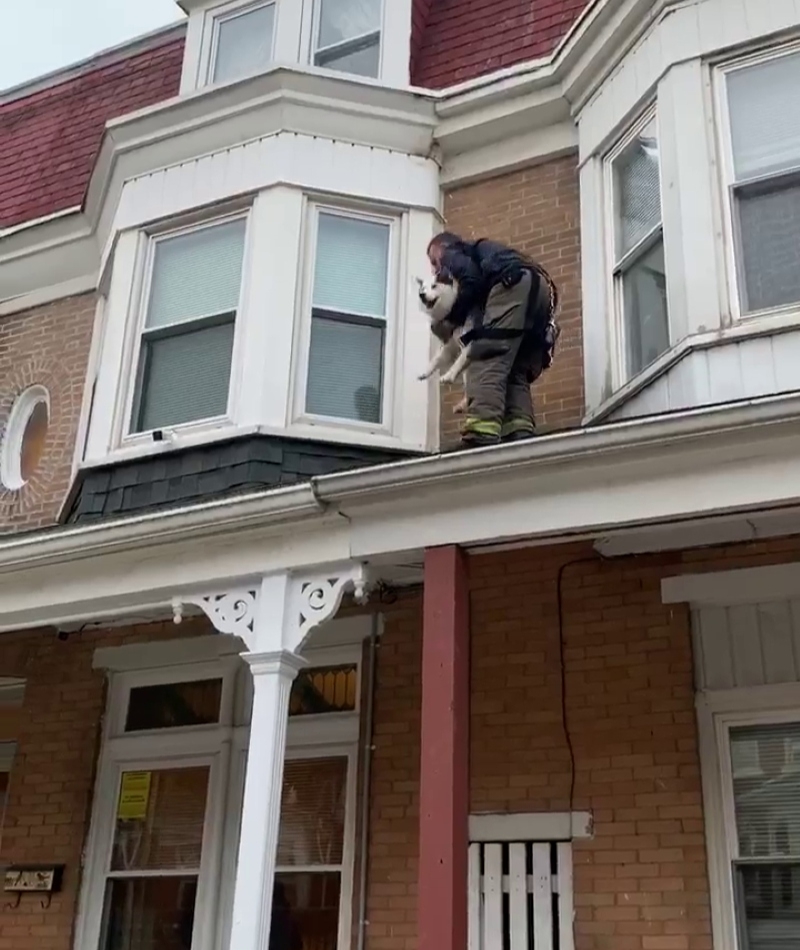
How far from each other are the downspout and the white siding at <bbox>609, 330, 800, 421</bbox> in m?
2.17

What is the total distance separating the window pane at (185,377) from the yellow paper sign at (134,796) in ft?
7.61

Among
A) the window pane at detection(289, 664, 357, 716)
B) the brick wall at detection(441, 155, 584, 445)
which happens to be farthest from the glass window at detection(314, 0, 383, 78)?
the window pane at detection(289, 664, 357, 716)

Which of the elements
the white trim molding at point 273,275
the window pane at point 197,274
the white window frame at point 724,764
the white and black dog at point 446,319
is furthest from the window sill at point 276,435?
the white window frame at point 724,764

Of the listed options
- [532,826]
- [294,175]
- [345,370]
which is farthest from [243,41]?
[532,826]

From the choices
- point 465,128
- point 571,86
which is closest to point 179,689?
point 465,128

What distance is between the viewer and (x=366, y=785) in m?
6.32

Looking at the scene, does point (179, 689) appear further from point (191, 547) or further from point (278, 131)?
point (278, 131)

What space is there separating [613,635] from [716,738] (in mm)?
752

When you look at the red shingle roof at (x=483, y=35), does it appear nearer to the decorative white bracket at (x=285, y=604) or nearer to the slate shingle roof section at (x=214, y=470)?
the slate shingle roof section at (x=214, y=470)

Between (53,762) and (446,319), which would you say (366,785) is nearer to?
(53,762)

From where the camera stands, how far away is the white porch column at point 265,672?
16.0ft

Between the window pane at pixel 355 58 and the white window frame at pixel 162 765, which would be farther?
the window pane at pixel 355 58

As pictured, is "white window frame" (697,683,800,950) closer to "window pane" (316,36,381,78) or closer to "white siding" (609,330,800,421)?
"white siding" (609,330,800,421)

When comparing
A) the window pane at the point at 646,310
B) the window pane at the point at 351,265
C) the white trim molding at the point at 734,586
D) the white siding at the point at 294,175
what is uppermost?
the white siding at the point at 294,175
